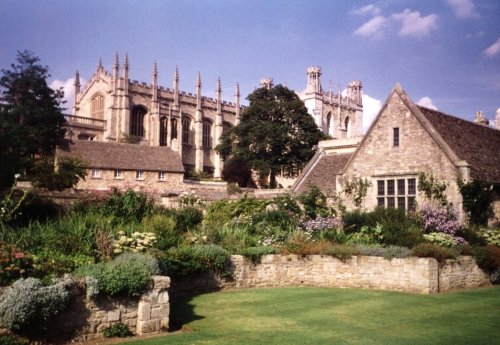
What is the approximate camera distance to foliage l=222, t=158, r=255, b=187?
5907cm

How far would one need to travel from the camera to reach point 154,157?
4150cm

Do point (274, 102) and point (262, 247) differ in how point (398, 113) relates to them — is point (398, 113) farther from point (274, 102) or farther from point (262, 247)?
point (274, 102)

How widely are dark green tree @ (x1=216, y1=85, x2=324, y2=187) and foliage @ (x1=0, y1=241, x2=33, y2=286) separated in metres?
39.8

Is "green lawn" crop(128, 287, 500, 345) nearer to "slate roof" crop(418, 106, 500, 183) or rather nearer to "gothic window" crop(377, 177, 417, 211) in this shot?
"gothic window" crop(377, 177, 417, 211)

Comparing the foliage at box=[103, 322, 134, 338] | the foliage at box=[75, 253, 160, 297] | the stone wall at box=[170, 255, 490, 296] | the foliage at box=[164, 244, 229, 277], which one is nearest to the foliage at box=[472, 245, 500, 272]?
the stone wall at box=[170, 255, 490, 296]

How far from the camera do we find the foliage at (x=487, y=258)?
614 inches

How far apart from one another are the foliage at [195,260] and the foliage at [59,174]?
61.5 feet

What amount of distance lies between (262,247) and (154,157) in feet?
91.0

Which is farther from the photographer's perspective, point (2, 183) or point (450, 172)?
point (450, 172)

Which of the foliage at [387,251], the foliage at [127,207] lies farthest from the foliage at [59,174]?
the foliage at [387,251]

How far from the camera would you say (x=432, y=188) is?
21172 mm

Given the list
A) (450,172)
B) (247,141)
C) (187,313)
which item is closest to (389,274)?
(187,313)

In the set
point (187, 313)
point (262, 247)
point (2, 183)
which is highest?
point (2, 183)

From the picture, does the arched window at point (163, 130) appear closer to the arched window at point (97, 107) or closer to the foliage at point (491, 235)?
the arched window at point (97, 107)
